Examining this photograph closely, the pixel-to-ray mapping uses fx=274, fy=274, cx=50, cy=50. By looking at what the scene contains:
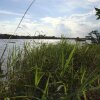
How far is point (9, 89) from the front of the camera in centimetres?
392

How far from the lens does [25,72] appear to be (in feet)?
14.9

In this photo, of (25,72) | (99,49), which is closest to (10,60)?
(25,72)

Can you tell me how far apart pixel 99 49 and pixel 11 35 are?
5.19 meters

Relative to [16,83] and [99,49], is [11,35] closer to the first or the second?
[16,83]

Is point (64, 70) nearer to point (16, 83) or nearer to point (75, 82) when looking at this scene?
point (75, 82)

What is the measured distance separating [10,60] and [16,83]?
0.39 metres

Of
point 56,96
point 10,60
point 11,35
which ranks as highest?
point 11,35

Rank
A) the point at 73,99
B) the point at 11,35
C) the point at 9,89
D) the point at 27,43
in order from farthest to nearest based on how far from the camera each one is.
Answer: the point at 27,43
the point at 9,89
the point at 11,35
the point at 73,99

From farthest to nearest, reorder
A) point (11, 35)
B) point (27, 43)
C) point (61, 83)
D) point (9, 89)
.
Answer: point (27, 43) < point (61, 83) < point (9, 89) < point (11, 35)

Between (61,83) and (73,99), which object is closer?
(73,99)

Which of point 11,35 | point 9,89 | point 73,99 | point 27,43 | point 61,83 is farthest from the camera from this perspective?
point 27,43

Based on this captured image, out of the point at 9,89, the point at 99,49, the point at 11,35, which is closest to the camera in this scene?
the point at 11,35

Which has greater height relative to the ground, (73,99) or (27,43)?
(27,43)

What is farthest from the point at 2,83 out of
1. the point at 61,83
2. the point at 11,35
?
the point at 61,83
